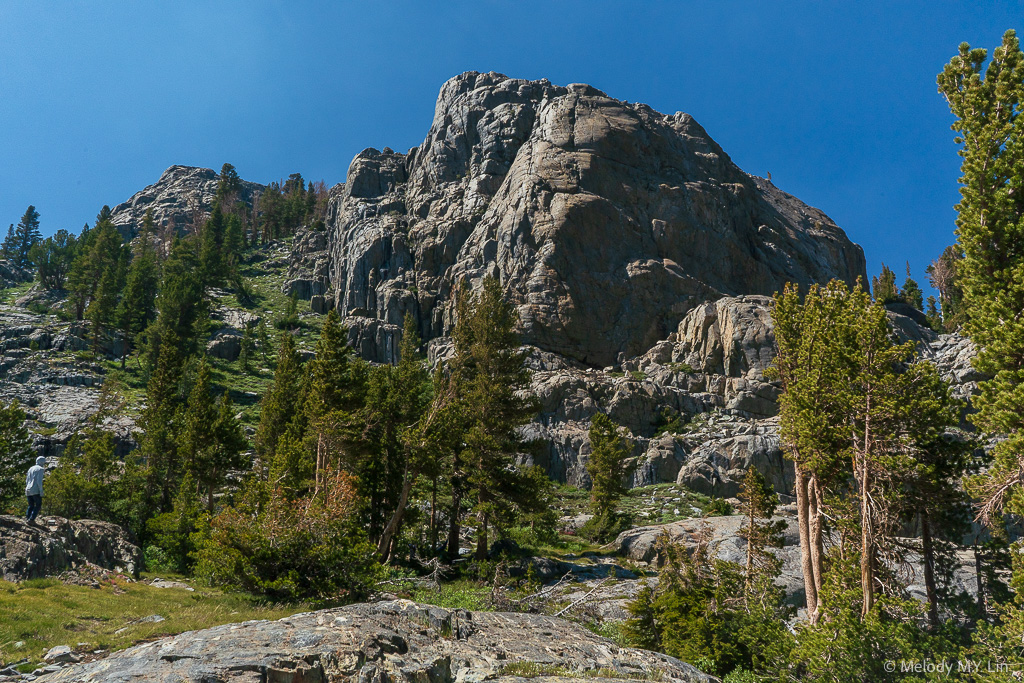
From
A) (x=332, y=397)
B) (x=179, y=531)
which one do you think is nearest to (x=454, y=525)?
(x=332, y=397)

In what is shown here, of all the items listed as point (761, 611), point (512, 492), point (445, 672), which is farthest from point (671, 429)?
point (445, 672)

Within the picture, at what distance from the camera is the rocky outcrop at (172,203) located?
536 ft

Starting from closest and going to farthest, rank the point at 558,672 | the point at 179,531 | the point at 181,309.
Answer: the point at 558,672, the point at 179,531, the point at 181,309

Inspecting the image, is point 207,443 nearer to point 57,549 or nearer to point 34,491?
point 34,491

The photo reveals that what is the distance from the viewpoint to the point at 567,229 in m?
84.0

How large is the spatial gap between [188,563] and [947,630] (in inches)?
1161

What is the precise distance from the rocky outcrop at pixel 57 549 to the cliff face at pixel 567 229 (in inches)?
2446

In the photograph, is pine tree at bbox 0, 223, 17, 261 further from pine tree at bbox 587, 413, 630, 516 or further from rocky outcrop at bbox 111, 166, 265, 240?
pine tree at bbox 587, 413, 630, 516

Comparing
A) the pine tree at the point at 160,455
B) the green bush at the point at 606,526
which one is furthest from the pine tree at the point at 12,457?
the green bush at the point at 606,526

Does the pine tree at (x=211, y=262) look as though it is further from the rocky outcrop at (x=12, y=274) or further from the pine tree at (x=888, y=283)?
the pine tree at (x=888, y=283)

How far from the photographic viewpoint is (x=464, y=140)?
10725cm

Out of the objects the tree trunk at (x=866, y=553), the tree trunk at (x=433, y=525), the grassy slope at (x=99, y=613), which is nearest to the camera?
the grassy slope at (x=99, y=613)

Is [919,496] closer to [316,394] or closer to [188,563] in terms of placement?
[316,394]

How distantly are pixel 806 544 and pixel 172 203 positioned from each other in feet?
699
